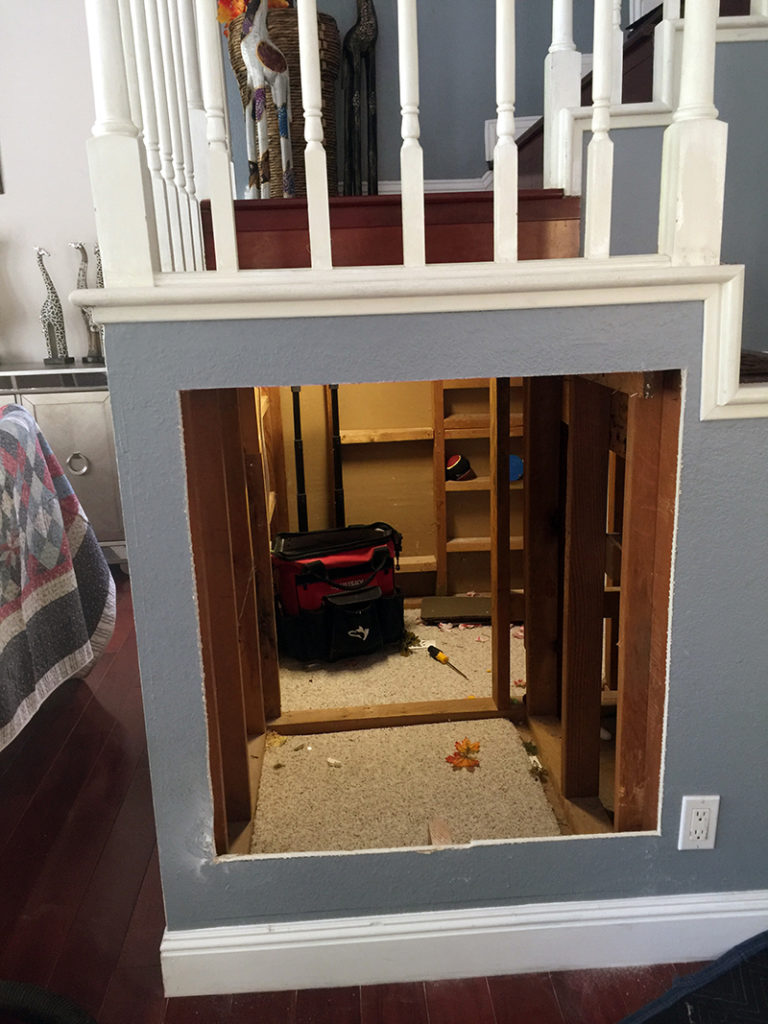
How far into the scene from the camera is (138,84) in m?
1.26

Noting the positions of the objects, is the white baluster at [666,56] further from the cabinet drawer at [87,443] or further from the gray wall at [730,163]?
the cabinet drawer at [87,443]

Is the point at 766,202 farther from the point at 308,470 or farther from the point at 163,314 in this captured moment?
the point at 308,470

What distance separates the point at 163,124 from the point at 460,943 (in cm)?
161

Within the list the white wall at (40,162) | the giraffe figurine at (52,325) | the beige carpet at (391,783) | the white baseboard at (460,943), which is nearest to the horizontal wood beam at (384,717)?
the beige carpet at (391,783)

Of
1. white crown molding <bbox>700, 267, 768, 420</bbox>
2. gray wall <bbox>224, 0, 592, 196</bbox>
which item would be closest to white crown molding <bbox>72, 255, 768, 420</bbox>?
white crown molding <bbox>700, 267, 768, 420</bbox>

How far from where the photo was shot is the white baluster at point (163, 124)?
135 centimetres

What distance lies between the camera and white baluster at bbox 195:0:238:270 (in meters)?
1.16

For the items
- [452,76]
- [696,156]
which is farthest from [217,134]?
[452,76]

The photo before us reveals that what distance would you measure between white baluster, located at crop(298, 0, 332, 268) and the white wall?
3.18m

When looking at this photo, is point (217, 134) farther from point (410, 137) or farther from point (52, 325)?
point (52, 325)

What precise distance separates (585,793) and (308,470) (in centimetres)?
193

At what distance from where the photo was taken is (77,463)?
3643mm

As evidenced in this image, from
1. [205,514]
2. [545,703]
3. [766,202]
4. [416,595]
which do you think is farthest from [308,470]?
[766,202]

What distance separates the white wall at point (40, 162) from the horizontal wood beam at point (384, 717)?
2614 millimetres
